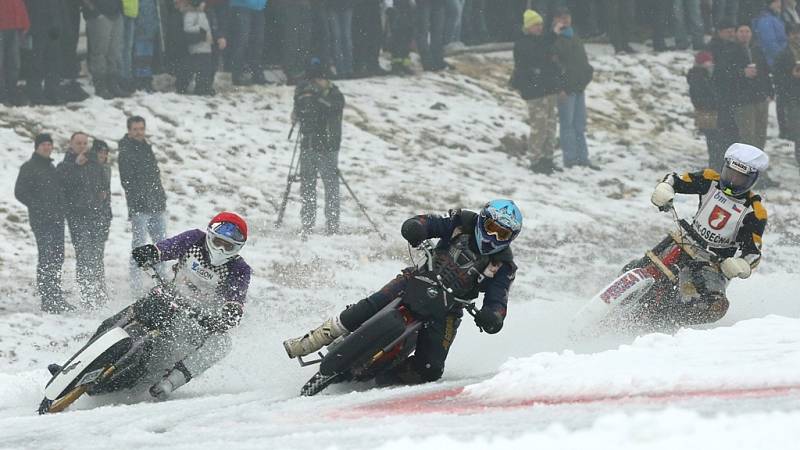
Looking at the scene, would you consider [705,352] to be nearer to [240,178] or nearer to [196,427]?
[196,427]

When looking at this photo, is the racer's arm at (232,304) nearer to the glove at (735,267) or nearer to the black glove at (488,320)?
the black glove at (488,320)

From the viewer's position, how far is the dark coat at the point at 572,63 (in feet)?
68.4

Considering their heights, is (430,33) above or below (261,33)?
below

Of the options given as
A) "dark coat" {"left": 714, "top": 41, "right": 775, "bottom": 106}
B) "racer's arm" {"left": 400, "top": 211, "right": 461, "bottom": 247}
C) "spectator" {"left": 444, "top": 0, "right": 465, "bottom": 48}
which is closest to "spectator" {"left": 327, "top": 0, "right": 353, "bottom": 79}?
"spectator" {"left": 444, "top": 0, "right": 465, "bottom": 48}

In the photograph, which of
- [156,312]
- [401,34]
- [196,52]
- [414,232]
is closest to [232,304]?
[156,312]

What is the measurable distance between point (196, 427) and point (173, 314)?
226 cm

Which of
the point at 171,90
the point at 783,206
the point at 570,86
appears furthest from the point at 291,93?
the point at 783,206

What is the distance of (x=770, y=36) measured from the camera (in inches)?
852

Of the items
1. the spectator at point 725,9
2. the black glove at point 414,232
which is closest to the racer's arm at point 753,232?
the black glove at point 414,232

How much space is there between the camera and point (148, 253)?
1005cm

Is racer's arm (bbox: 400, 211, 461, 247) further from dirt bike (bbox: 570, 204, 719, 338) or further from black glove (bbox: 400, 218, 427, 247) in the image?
dirt bike (bbox: 570, 204, 719, 338)

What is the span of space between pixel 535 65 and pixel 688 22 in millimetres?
5675

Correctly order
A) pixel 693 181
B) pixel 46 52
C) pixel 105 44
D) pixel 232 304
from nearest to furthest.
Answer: pixel 232 304
pixel 693 181
pixel 46 52
pixel 105 44

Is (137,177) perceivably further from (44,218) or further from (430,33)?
(430,33)
